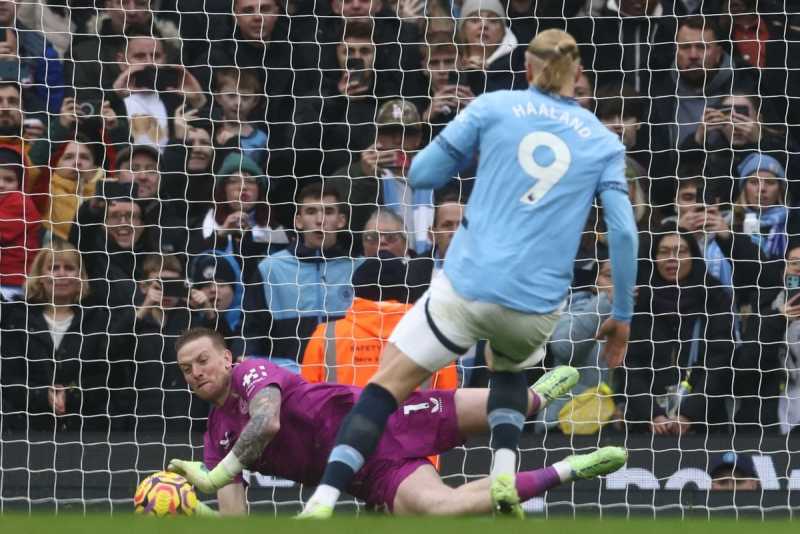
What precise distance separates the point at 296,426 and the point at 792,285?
3.31m

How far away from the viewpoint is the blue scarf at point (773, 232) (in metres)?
9.84

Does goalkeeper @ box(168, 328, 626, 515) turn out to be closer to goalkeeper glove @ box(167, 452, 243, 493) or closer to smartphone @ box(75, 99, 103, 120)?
goalkeeper glove @ box(167, 452, 243, 493)

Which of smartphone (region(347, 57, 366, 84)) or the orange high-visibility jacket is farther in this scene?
smartphone (region(347, 57, 366, 84))

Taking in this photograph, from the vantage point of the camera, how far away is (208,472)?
7195mm

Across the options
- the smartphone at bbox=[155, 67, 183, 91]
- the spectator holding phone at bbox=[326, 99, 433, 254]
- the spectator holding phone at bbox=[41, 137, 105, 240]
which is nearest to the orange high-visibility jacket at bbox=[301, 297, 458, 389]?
the spectator holding phone at bbox=[326, 99, 433, 254]

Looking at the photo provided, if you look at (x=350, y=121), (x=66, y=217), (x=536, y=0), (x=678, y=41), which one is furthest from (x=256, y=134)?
(x=678, y=41)

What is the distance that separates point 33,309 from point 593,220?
3390 millimetres

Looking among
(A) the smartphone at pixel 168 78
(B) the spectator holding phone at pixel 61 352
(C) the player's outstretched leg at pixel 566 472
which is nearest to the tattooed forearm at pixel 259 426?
(C) the player's outstretched leg at pixel 566 472

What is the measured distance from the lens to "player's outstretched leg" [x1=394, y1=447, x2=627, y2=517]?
7086mm

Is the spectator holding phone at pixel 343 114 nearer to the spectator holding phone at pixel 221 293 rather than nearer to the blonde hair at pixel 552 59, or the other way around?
the spectator holding phone at pixel 221 293

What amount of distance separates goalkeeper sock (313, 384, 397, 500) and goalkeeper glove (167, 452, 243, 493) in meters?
1.24

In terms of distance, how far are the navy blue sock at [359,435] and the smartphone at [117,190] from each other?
4287mm

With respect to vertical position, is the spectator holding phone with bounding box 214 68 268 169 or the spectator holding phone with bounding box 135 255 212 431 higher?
the spectator holding phone with bounding box 214 68 268 169

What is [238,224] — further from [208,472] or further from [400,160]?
[208,472]
